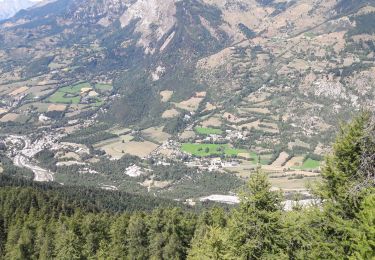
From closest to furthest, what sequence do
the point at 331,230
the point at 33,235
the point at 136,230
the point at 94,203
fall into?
the point at 331,230
the point at 136,230
the point at 33,235
the point at 94,203

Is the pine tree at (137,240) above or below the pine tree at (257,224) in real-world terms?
below

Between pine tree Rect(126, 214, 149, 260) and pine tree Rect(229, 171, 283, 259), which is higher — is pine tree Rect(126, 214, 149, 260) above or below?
below

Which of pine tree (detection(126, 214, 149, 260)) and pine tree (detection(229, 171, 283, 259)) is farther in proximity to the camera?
pine tree (detection(126, 214, 149, 260))

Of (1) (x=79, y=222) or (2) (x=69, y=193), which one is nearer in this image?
(1) (x=79, y=222)

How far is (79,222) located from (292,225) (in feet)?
218

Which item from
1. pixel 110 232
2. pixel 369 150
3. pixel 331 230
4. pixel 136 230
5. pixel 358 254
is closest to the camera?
pixel 358 254

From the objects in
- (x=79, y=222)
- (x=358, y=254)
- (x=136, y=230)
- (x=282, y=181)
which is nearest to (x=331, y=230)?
(x=358, y=254)

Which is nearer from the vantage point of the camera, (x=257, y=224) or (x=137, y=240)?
(x=257, y=224)

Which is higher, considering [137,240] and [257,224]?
[257,224]

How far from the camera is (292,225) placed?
106ft

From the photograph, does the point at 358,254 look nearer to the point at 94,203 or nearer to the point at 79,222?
the point at 79,222

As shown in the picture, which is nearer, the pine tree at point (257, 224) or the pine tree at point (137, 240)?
the pine tree at point (257, 224)

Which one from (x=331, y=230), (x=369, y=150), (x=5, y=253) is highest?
(x=369, y=150)

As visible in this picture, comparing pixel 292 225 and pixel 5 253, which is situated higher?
pixel 292 225
